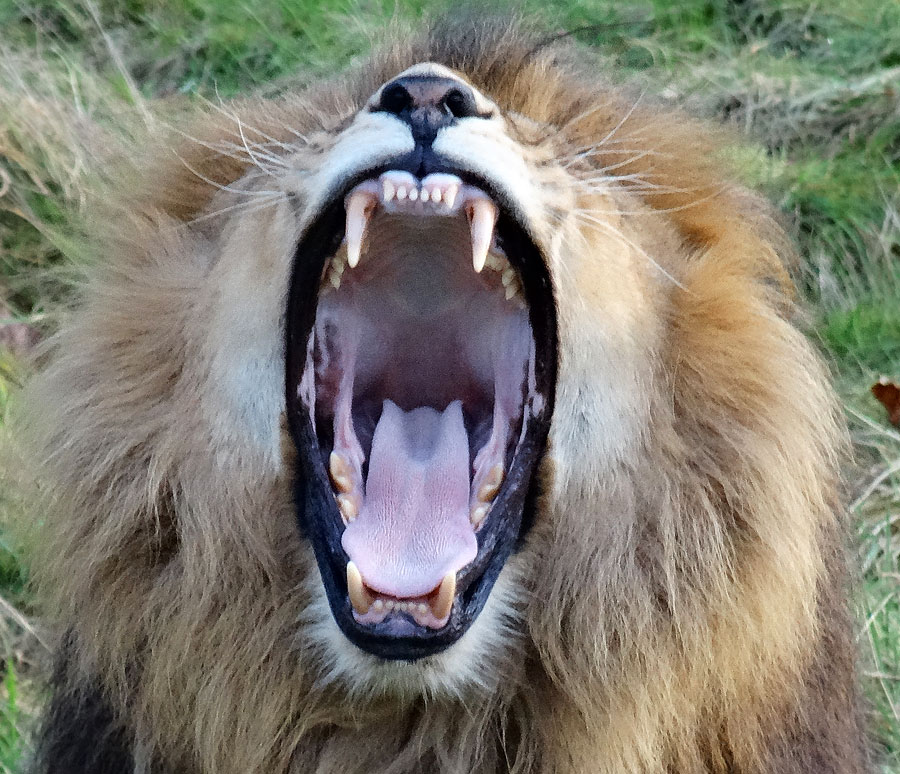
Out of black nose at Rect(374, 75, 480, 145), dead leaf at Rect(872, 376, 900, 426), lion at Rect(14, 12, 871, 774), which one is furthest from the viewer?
dead leaf at Rect(872, 376, 900, 426)

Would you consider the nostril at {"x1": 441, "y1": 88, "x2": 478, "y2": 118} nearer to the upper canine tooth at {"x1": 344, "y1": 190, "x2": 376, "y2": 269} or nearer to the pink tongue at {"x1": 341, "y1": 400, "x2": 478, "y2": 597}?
the upper canine tooth at {"x1": 344, "y1": 190, "x2": 376, "y2": 269}

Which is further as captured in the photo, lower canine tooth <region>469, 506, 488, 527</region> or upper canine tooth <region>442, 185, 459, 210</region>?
lower canine tooth <region>469, 506, 488, 527</region>

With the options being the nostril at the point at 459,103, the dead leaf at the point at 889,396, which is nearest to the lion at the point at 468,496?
→ the nostril at the point at 459,103

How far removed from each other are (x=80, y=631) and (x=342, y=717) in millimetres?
493

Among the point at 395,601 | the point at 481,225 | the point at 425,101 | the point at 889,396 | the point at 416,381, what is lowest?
the point at 395,601

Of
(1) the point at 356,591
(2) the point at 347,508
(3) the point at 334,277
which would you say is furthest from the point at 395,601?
(3) the point at 334,277

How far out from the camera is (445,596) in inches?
78.4

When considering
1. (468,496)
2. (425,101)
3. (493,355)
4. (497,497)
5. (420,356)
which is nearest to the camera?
(425,101)

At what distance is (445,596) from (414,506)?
0.93ft

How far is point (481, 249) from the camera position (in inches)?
79.7

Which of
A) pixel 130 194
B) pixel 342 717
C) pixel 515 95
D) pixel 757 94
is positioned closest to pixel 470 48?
pixel 515 95

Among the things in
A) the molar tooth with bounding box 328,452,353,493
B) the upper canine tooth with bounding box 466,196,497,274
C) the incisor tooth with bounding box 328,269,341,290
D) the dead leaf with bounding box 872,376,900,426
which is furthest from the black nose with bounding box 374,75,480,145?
the dead leaf with bounding box 872,376,900,426

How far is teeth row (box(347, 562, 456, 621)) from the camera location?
1.99 m

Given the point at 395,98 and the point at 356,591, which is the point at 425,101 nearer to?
the point at 395,98
